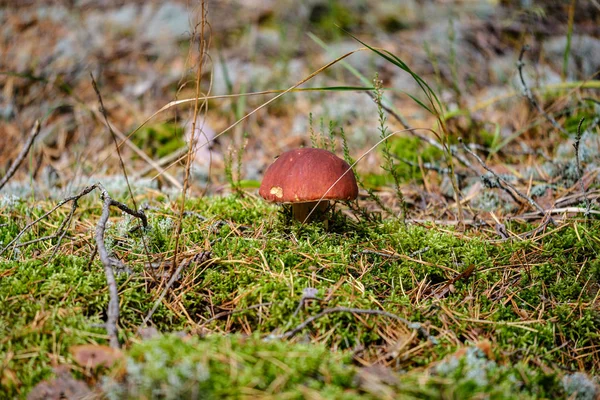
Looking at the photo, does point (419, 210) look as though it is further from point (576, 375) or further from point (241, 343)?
point (241, 343)

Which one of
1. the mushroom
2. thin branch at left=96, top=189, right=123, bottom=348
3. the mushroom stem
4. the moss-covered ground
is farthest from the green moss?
the mushroom stem

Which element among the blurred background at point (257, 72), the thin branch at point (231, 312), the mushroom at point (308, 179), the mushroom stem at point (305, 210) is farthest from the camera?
the blurred background at point (257, 72)

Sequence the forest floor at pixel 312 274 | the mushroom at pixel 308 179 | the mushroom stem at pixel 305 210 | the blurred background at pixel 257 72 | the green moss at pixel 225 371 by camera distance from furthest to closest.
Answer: the blurred background at pixel 257 72, the mushroom stem at pixel 305 210, the mushroom at pixel 308 179, the forest floor at pixel 312 274, the green moss at pixel 225 371

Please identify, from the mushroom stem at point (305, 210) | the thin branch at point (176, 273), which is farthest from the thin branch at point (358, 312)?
the mushroom stem at point (305, 210)

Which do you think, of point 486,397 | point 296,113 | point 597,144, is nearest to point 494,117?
point 597,144

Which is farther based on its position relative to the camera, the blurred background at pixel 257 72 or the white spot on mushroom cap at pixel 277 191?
the blurred background at pixel 257 72

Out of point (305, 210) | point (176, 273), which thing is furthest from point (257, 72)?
point (176, 273)

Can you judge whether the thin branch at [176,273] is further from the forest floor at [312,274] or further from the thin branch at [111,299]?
the thin branch at [111,299]

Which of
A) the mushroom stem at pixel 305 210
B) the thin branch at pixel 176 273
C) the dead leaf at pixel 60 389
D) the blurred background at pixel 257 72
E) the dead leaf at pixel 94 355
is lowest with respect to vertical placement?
the dead leaf at pixel 60 389

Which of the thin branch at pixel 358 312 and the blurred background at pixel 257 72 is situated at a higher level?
the blurred background at pixel 257 72
